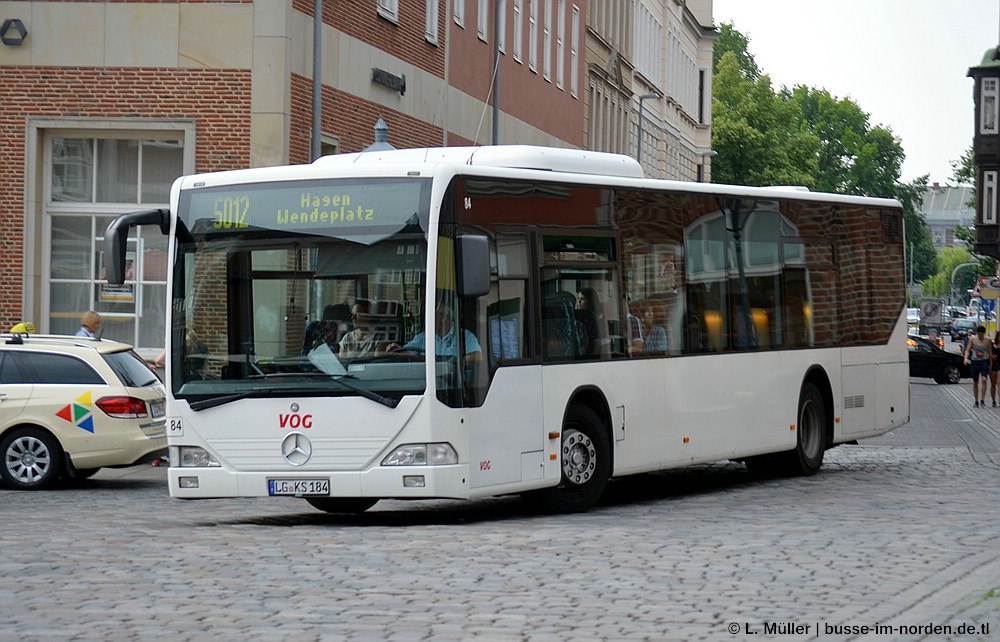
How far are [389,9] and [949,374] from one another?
30777 millimetres

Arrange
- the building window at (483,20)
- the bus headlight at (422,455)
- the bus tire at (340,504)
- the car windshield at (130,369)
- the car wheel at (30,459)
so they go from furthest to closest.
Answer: the building window at (483,20), the car windshield at (130,369), the car wheel at (30,459), the bus tire at (340,504), the bus headlight at (422,455)

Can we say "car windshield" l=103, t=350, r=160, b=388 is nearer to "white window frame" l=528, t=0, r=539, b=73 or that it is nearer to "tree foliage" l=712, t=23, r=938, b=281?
"white window frame" l=528, t=0, r=539, b=73

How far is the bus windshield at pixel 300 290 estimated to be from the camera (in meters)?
13.5

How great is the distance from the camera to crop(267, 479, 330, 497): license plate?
1361cm

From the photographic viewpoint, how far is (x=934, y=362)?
5841cm

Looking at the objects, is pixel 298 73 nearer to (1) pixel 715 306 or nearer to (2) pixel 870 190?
(1) pixel 715 306

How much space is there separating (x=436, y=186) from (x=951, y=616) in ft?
19.3

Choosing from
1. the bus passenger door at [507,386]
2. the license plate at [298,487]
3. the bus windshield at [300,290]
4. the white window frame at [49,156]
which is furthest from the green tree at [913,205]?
the license plate at [298,487]

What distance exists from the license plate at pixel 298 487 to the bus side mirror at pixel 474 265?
1.79m

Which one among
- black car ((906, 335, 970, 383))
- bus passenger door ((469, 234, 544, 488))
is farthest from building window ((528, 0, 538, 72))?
bus passenger door ((469, 234, 544, 488))

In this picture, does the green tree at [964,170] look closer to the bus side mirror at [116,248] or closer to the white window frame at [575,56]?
the white window frame at [575,56]

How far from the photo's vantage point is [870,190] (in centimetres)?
12481

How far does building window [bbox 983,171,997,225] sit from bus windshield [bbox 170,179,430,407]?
5886cm

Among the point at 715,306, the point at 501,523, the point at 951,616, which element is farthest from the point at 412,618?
the point at 715,306
